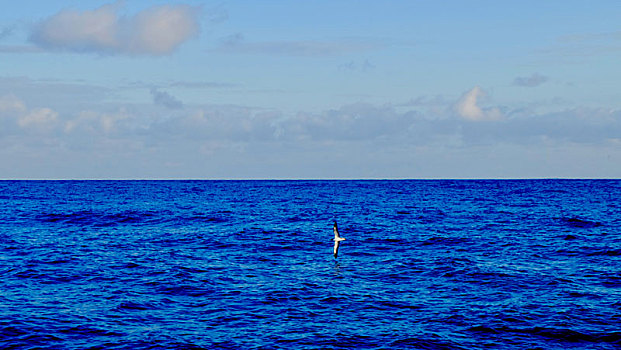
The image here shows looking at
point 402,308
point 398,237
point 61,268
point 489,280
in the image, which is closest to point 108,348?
point 402,308

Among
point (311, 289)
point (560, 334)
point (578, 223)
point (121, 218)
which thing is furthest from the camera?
point (121, 218)

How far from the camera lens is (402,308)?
27.7 meters

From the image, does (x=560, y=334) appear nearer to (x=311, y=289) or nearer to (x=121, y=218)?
(x=311, y=289)

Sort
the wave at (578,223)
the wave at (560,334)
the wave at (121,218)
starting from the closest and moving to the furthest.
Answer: the wave at (560,334) → the wave at (578,223) → the wave at (121,218)

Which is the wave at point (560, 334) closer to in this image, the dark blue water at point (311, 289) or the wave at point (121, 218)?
the dark blue water at point (311, 289)

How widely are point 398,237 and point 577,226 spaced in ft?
72.5

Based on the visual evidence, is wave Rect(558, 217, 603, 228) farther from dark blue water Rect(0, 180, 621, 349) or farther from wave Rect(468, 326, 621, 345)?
wave Rect(468, 326, 621, 345)

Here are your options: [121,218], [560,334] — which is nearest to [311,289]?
[560,334]

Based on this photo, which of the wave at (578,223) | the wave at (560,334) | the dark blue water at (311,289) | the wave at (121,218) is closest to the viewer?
the wave at (560,334)

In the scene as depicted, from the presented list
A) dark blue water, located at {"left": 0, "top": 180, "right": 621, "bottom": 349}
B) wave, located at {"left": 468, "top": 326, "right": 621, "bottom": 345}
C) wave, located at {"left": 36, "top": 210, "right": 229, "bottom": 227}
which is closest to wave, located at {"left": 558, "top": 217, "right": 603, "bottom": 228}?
dark blue water, located at {"left": 0, "top": 180, "right": 621, "bottom": 349}

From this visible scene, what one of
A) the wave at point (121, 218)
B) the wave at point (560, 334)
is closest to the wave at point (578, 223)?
the wave at point (121, 218)

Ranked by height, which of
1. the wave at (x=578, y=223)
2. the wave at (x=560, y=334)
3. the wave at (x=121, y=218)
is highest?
the wave at (x=578, y=223)

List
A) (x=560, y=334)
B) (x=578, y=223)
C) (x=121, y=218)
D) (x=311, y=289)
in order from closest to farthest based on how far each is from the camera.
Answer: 1. (x=560, y=334)
2. (x=311, y=289)
3. (x=578, y=223)
4. (x=121, y=218)

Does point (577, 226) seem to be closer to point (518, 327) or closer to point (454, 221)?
point (454, 221)
